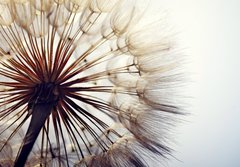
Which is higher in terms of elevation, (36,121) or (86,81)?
(86,81)

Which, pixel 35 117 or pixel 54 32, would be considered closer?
pixel 35 117

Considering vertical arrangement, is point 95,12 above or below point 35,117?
above

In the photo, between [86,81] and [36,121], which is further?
[86,81]

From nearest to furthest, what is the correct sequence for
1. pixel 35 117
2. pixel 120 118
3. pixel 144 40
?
pixel 35 117 < pixel 144 40 < pixel 120 118

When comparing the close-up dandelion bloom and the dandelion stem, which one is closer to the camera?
the dandelion stem

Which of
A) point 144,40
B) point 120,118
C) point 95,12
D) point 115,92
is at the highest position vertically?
point 95,12

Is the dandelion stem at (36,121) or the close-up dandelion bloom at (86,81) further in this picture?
the close-up dandelion bloom at (86,81)

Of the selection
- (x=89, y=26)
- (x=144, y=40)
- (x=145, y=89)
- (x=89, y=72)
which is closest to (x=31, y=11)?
(x=89, y=26)

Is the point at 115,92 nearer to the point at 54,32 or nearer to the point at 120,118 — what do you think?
the point at 120,118
